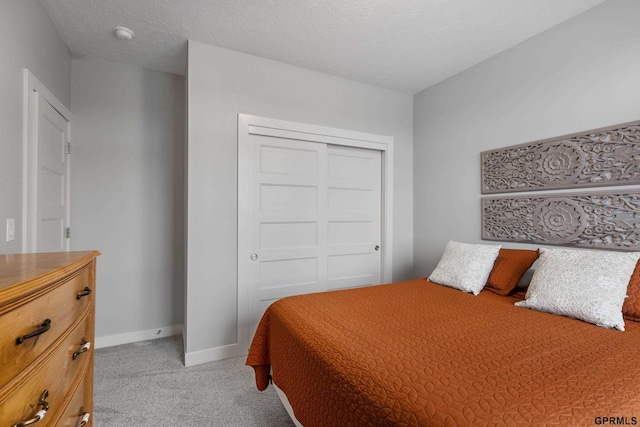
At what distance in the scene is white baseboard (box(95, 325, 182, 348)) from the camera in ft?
8.51

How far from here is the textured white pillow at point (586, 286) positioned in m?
1.44

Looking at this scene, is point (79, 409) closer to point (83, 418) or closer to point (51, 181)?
point (83, 418)

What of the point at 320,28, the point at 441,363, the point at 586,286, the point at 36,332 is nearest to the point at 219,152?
the point at 320,28

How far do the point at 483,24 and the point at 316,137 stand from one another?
1.58m

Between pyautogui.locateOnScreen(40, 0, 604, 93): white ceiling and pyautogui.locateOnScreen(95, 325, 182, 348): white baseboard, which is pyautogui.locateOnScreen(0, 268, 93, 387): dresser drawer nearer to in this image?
pyautogui.locateOnScreen(40, 0, 604, 93): white ceiling

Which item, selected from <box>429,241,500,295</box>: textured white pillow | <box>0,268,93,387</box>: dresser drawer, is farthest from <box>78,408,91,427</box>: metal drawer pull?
<box>429,241,500,295</box>: textured white pillow

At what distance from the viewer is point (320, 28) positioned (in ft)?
7.13

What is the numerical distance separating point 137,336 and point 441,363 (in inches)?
112

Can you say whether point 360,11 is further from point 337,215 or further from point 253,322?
point 253,322

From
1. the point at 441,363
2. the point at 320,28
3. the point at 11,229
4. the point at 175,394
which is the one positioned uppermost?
the point at 320,28

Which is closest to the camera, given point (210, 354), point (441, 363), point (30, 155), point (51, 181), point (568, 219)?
point (441, 363)

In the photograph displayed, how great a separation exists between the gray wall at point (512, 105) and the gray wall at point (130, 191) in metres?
2.64

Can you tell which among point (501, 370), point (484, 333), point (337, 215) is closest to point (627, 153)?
point (484, 333)

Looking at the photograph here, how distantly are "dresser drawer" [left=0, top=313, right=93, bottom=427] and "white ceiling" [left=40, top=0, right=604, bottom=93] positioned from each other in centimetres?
205
